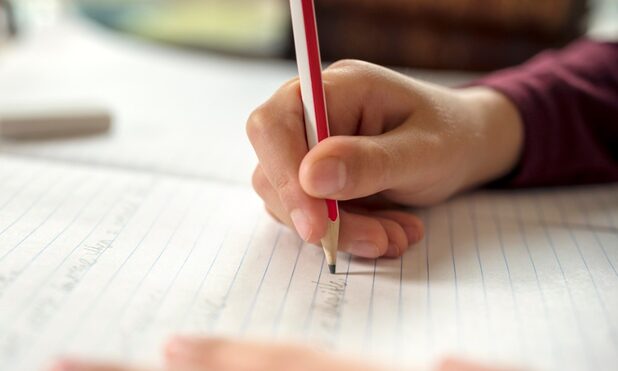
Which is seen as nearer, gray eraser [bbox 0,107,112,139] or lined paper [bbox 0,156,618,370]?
lined paper [bbox 0,156,618,370]

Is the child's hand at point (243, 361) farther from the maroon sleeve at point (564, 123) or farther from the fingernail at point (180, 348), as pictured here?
the maroon sleeve at point (564, 123)

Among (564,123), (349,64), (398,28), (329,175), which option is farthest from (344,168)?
(398,28)

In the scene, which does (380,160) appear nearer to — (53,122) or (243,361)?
(243,361)

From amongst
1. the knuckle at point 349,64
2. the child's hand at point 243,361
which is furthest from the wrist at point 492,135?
the child's hand at point 243,361

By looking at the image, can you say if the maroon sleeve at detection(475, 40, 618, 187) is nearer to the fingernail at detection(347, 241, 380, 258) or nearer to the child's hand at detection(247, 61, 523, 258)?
the child's hand at detection(247, 61, 523, 258)

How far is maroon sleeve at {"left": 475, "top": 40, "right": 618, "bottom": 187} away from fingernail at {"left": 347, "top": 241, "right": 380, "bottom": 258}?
0.20m

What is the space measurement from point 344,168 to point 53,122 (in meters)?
0.37

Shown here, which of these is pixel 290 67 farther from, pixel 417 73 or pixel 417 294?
pixel 417 294

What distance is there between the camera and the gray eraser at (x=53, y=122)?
1.95 feet

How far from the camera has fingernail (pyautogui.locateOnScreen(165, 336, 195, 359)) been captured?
11.4 inches

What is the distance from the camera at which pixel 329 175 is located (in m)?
0.35

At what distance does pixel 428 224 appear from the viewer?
1.52ft

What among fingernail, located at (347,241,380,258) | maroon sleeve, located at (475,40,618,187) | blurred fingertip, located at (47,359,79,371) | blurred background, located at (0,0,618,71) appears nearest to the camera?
blurred fingertip, located at (47,359,79,371)

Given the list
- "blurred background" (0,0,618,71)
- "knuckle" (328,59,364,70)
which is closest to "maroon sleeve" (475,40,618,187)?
"knuckle" (328,59,364,70)
